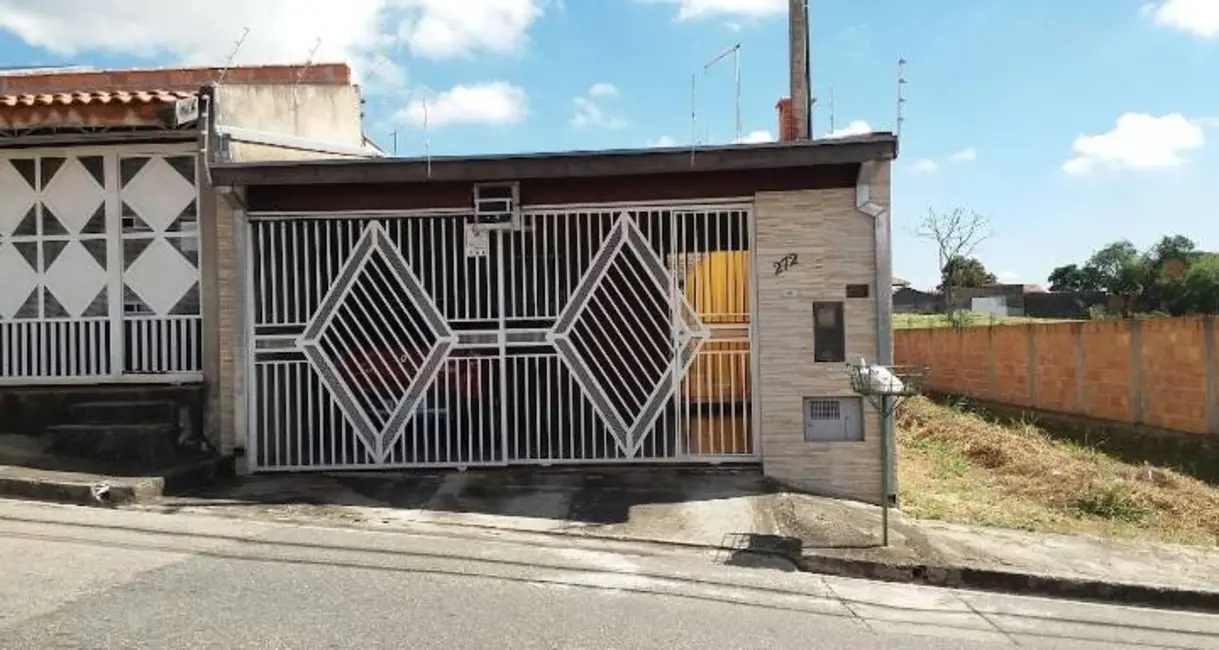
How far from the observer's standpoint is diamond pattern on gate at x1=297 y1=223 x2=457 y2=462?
29.8 ft

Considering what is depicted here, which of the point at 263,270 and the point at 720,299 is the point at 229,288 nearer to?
the point at 263,270

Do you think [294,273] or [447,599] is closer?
[447,599]

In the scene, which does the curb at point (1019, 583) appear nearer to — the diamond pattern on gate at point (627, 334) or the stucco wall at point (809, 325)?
the stucco wall at point (809, 325)

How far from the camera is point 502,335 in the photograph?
905 cm

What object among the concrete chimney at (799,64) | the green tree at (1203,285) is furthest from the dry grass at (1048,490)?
the green tree at (1203,285)

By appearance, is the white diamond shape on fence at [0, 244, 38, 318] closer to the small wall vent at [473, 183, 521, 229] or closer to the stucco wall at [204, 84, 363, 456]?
the stucco wall at [204, 84, 363, 456]

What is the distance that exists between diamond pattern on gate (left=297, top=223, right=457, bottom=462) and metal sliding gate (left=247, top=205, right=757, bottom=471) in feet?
0.04

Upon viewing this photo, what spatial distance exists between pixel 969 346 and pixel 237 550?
16394 mm

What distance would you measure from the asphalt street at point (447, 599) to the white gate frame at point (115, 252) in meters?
2.42

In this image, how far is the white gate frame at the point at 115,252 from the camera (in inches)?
365

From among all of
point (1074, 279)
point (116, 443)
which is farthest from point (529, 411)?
point (1074, 279)

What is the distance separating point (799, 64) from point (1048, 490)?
569 cm

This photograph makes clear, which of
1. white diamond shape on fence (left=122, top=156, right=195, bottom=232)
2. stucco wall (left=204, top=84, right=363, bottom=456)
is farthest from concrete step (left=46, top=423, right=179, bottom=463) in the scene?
white diamond shape on fence (left=122, top=156, right=195, bottom=232)

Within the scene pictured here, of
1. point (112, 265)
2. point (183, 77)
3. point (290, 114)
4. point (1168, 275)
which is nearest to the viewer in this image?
point (112, 265)
